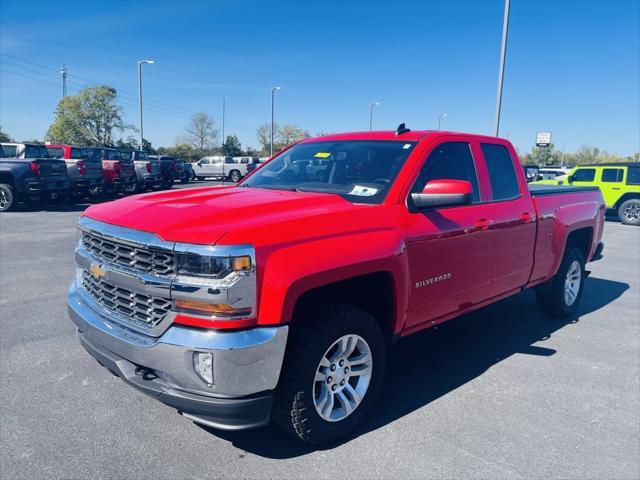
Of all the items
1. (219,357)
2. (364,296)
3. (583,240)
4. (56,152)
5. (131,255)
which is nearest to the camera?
(219,357)

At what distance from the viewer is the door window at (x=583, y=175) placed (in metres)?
17.0

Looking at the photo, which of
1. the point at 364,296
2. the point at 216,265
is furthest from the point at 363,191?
the point at 216,265

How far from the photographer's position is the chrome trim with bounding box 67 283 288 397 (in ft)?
7.79

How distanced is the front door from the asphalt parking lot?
69cm

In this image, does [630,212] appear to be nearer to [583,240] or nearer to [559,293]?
[583,240]

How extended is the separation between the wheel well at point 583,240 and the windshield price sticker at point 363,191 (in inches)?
134

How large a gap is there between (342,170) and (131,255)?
1.81 m

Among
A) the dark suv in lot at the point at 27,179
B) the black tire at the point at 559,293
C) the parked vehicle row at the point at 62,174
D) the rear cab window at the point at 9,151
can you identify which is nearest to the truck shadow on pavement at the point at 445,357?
the black tire at the point at 559,293

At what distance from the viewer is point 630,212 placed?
16.3 metres

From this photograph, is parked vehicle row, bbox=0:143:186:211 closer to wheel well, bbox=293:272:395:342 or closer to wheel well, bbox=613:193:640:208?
wheel well, bbox=293:272:395:342

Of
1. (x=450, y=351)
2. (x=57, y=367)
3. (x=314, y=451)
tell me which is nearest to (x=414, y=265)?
(x=314, y=451)

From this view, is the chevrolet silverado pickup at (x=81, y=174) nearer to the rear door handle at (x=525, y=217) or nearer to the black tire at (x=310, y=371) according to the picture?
the rear door handle at (x=525, y=217)

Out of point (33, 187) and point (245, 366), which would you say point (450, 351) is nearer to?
point (245, 366)

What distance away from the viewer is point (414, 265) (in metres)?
3.26
